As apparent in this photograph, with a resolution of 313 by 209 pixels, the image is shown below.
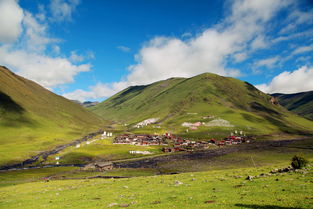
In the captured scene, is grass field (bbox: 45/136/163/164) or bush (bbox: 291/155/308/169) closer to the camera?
bush (bbox: 291/155/308/169)

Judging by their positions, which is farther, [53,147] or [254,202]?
[53,147]

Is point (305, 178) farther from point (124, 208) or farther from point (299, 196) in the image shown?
point (124, 208)

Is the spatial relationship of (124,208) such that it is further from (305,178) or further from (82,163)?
(82,163)

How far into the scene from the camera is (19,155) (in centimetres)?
13512

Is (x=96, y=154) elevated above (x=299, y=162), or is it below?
above

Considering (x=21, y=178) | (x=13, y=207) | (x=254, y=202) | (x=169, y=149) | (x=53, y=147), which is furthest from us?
(x=53, y=147)

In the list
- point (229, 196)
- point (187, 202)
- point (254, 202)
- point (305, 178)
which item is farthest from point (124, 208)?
point (305, 178)

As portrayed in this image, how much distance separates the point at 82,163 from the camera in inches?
4764

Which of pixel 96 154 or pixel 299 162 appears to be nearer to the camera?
pixel 299 162

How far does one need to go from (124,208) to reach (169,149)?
127 meters

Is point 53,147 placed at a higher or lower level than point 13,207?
higher

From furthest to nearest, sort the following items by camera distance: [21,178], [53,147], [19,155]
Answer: [53,147]
[19,155]
[21,178]

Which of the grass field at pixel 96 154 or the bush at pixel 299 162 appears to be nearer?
the bush at pixel 299 162

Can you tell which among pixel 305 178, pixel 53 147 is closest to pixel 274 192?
pixel 305 178
